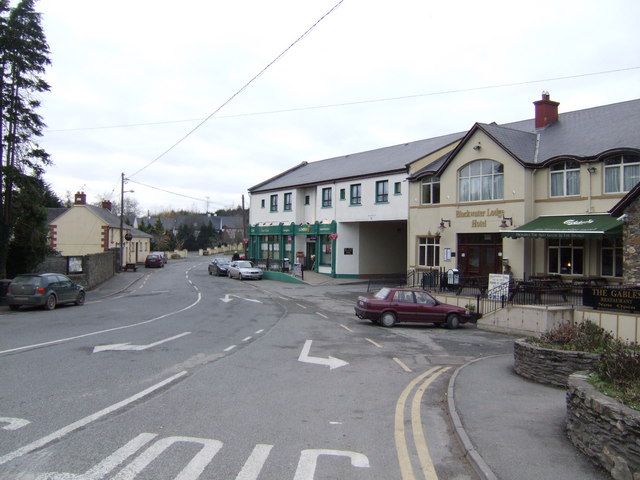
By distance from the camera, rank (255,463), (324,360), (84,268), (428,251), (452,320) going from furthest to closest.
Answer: (84,268), (428,251), (452,320), (324,360), (255,463)

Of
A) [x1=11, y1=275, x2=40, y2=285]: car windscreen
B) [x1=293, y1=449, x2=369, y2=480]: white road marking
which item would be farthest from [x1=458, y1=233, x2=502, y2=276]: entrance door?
[x1=293, y1=449, x2=369, y2=480]: white road marking

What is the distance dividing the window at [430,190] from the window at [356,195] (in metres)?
7.64

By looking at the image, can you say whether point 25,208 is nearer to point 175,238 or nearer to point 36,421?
point 36,421

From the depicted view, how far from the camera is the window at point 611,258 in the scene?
21.4 meters

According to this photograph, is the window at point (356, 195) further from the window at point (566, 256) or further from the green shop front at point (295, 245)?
the window at point (566, 256)

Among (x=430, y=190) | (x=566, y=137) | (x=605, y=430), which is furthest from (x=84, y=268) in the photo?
(x=605, y=430)

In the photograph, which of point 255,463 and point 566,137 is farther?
point 566,137

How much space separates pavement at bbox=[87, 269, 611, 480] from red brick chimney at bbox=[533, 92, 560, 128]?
68.7 feet

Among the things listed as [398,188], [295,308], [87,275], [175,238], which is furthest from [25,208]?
[175,238]

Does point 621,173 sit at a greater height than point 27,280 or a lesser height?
greater

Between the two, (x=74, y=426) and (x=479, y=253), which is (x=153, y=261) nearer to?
(x=479, y=253)

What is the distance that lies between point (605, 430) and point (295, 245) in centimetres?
3953

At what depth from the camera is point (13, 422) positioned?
645 cm

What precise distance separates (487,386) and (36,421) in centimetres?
735
